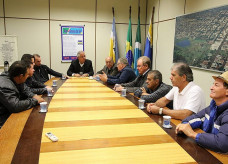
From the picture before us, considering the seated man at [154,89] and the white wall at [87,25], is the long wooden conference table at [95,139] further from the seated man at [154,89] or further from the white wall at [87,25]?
the white wall at [87,25]

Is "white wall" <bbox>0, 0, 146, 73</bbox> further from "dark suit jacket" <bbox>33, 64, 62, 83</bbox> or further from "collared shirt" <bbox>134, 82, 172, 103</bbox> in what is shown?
"collared shirt" <bbox>134, 82, 172, 103</bbox>

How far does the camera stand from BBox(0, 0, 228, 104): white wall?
4.88m

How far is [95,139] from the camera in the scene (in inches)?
54.6

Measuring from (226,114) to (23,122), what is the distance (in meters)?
1.61

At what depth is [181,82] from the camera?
214 centimetres

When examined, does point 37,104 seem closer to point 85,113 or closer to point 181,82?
point 85,113

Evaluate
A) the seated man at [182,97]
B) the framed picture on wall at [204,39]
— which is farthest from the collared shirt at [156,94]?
the framed picture on wall at [204,39]

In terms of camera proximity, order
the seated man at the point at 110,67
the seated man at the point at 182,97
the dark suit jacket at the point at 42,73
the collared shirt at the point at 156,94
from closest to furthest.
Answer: the seated man at the point at 182,97 → the collared shirt at the point at 156,94 → the dark suit jacket at the point at 42,73 → the seated man at the point at 110,67

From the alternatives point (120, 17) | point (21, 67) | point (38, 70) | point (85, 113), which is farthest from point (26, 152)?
point (120, 17)

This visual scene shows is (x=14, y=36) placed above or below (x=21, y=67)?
above

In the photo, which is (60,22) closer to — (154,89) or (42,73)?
(42,73)

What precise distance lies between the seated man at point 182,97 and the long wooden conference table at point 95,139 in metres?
0.12

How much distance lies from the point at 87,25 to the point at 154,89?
345 cm

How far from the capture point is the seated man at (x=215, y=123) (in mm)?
1248
